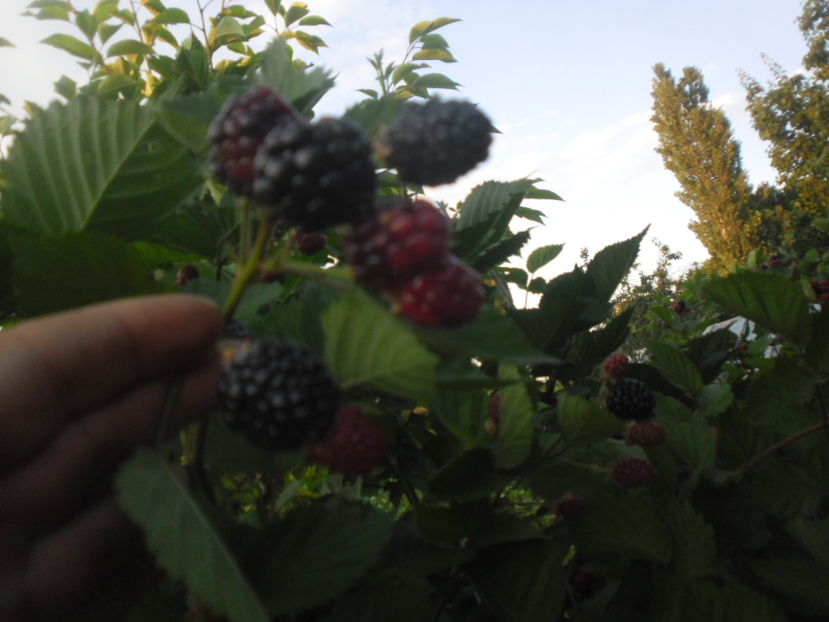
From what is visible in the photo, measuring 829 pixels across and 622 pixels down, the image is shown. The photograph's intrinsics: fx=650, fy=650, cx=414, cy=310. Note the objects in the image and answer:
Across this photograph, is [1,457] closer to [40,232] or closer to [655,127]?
[40,232]

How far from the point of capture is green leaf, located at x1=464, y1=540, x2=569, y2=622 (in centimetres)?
68

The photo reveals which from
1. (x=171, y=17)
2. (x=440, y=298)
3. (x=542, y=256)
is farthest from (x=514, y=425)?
(x=171, y=17)

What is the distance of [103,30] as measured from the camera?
141 centimetres

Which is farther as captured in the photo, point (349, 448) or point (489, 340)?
point (349, 448)

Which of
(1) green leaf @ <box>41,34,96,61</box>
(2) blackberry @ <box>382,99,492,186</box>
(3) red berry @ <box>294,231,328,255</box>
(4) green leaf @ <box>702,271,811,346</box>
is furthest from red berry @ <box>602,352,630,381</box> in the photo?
(1) green leaf @ <box>41,34,96,61</box>

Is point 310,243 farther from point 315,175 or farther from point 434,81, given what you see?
point 434,81

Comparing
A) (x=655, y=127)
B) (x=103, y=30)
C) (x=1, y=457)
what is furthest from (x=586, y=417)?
(x=655, y=127)

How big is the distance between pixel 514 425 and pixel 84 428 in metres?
0.39

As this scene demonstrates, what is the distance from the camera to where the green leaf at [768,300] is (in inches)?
34.9

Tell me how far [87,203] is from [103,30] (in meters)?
1.05

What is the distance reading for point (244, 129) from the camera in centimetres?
42

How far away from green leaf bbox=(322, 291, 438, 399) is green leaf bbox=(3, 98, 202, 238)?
29 centimetres

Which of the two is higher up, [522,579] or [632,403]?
[632,403]

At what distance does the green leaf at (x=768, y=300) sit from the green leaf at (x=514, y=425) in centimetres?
42
